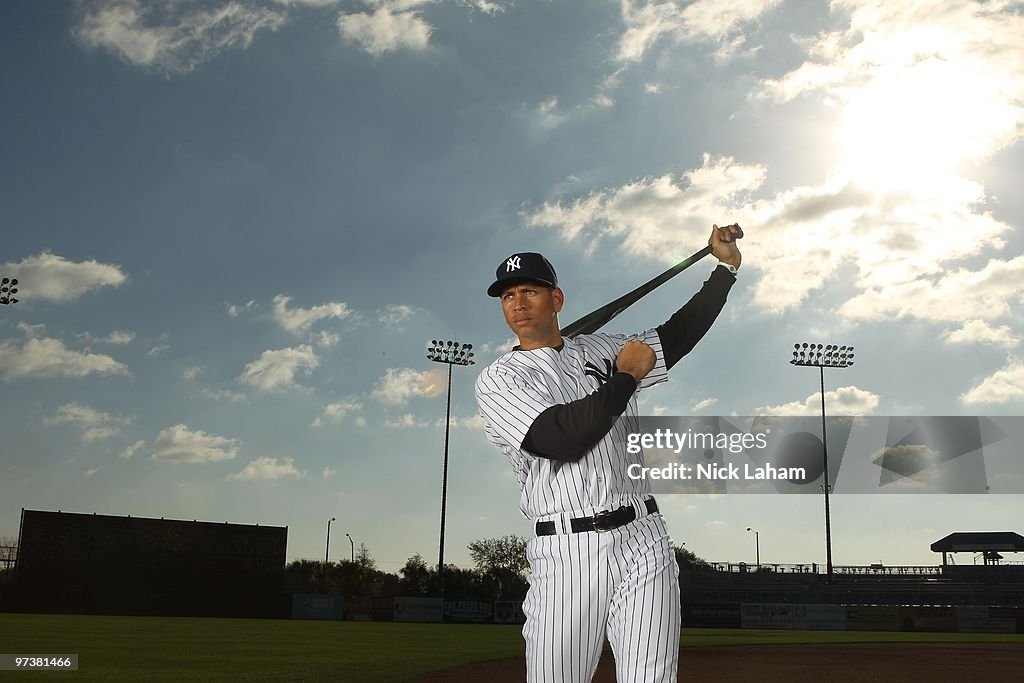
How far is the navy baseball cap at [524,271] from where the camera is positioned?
138 inches

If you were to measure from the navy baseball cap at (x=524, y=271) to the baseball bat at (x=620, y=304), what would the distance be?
1.52 feet

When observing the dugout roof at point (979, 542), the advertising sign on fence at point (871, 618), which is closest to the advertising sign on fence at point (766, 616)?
the advertising sign on fence at point (871, 618)

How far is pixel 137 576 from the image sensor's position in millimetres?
45750

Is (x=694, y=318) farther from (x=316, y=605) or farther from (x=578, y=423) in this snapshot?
(x=316, y=605)

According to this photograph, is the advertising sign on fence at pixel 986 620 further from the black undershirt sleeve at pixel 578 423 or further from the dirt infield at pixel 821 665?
the black undershirt sleeve at pixel 578 423

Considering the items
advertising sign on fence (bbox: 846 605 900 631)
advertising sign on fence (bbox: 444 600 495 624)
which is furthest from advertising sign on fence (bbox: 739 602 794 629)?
advertising sign on fence (bbox: 444 600 495 624)

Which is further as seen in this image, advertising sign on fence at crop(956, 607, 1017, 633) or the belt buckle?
advertising sign on fence at crop(956, 607, 1017, 633)

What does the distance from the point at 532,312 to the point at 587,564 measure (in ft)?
3.00

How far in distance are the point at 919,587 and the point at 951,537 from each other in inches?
362

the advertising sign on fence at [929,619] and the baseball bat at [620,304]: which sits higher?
the baseball bat at [620,304]

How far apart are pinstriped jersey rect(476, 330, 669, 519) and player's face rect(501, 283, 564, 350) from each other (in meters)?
0.05

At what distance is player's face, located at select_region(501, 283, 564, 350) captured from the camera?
3.59m

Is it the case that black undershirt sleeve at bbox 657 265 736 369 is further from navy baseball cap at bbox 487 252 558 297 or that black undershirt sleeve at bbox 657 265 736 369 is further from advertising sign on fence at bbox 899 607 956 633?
advertising sign on fence at bbox 899 607 956 633

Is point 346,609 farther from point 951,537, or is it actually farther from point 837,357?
point 951,537
